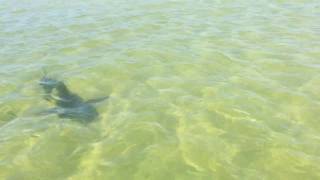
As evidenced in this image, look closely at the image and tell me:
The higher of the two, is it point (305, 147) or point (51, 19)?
point (51, 19)

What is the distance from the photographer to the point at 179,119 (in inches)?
356

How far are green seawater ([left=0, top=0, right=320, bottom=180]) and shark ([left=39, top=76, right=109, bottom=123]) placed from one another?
6.1 inches

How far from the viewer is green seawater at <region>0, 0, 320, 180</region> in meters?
7.89

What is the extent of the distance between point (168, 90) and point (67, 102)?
208cm

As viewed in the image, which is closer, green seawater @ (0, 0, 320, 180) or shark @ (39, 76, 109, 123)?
green seawater @ (0, 0, 320, 180)

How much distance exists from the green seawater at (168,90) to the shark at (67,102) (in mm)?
155

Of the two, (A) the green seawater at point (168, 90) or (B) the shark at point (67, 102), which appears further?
(B) the shark at point (67, 102)

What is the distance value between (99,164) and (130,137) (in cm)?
87

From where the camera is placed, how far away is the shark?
30.4 feet

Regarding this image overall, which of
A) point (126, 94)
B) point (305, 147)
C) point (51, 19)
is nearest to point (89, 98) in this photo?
point (126, 94)

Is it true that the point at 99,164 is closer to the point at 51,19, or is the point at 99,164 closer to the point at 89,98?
the point at 89,98

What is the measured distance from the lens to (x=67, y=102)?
9820 mm

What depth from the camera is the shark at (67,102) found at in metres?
9.27

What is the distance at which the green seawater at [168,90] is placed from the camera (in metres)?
7.89
